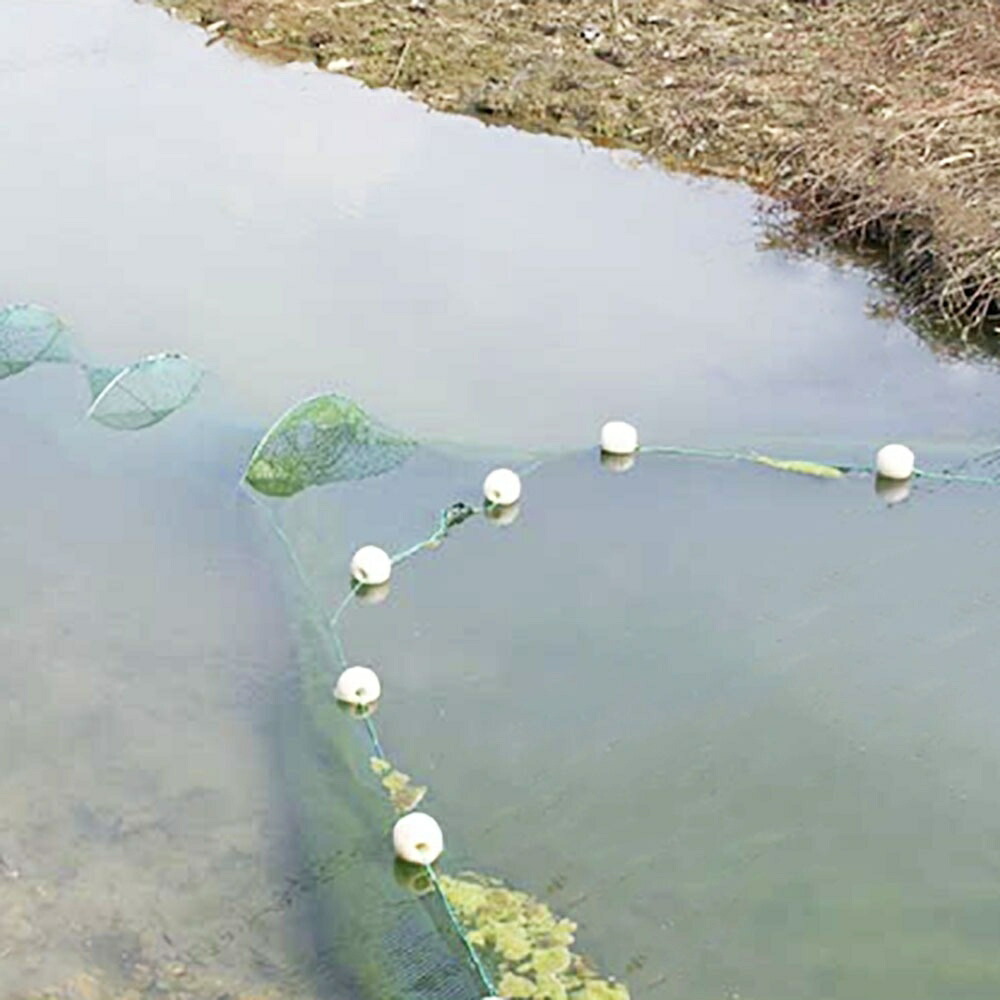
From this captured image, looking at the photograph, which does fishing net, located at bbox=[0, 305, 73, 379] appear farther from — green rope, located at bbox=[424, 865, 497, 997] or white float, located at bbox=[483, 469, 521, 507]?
green rope, located at bbox=[424, 865, 497, 997]

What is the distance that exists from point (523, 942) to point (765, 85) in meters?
6.22

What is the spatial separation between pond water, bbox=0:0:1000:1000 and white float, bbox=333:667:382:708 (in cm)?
12

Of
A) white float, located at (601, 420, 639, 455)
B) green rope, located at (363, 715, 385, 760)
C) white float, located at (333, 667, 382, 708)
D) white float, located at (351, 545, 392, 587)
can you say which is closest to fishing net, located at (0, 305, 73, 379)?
white float, located at (351, 545, 392, 587)

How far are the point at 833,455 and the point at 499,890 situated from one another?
2505mm

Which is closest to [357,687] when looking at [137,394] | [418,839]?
[418,839]

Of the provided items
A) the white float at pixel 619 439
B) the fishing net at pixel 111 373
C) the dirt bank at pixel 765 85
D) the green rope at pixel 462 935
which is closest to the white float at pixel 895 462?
the white float at pixel 619 439

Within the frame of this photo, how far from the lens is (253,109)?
912 centimetres

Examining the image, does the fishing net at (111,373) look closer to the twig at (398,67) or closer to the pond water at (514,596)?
the pond water at (514,596)

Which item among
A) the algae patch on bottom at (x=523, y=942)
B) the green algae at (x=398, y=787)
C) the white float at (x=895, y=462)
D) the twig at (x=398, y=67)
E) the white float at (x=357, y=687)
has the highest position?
the white float at (x=895, y=462)

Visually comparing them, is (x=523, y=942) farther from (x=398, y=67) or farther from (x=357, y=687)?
(x=398, y=67)

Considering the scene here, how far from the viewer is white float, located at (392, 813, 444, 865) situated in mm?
4031

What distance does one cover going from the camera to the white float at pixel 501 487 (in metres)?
5.48

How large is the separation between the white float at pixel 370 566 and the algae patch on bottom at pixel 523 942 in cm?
131

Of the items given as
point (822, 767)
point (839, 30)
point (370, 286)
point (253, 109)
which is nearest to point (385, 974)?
point (822, 767)
